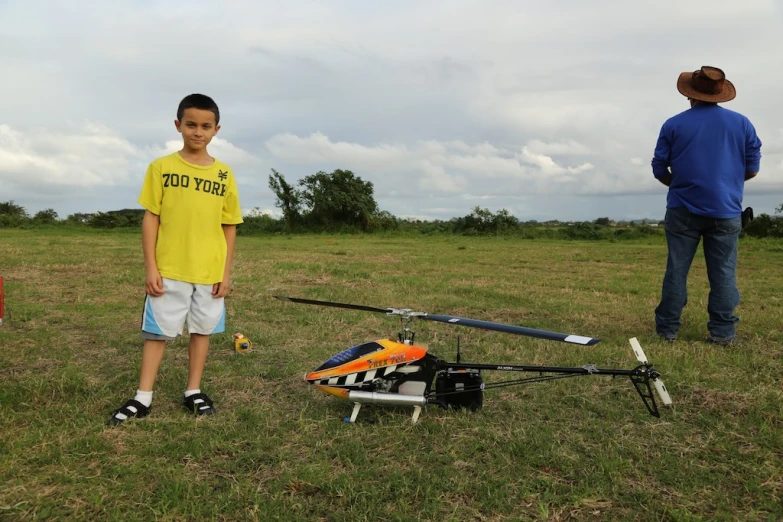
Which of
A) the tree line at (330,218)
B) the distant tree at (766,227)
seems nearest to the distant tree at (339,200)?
the tree line at (330,218)

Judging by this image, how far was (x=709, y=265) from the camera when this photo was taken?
575 centimetres

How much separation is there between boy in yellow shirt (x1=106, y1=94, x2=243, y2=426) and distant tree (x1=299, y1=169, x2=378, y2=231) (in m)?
28.1

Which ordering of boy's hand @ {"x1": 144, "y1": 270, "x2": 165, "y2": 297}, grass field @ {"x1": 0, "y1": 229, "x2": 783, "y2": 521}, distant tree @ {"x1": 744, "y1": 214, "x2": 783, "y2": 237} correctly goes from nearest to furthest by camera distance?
1. grass field @ {"x1": 0, "y1": 229, "x2": 783, "y2": 521}
2. boy's hand @ {"x1": 144, "y1": 270, "x2": 165, "y2": 297}
3. distant tree @ {"x1": 744, "y1": 214, "x2": 783, "y2": 237}

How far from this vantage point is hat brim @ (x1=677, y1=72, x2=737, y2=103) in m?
5.54

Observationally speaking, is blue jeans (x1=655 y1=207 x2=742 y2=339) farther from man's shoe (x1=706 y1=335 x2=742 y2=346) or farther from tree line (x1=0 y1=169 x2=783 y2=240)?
tree line (x1=0 y1=169 x2=783 y2=240)

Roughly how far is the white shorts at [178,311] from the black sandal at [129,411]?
448 mm

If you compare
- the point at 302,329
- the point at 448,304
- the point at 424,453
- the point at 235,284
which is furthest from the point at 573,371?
the point at 235,284

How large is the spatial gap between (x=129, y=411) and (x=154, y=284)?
861 mm

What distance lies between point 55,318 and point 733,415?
702 cm

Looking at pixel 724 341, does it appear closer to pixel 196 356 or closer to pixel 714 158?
pixel 714 158

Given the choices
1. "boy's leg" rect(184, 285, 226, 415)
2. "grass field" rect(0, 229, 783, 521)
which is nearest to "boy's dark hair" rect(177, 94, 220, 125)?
"boy's leg" rect(184, 285, 226, 415)

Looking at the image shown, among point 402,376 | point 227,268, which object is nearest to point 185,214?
point 227,268

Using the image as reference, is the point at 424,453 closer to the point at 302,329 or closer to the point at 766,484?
the point at 766,484

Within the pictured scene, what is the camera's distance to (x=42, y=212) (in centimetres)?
3328
